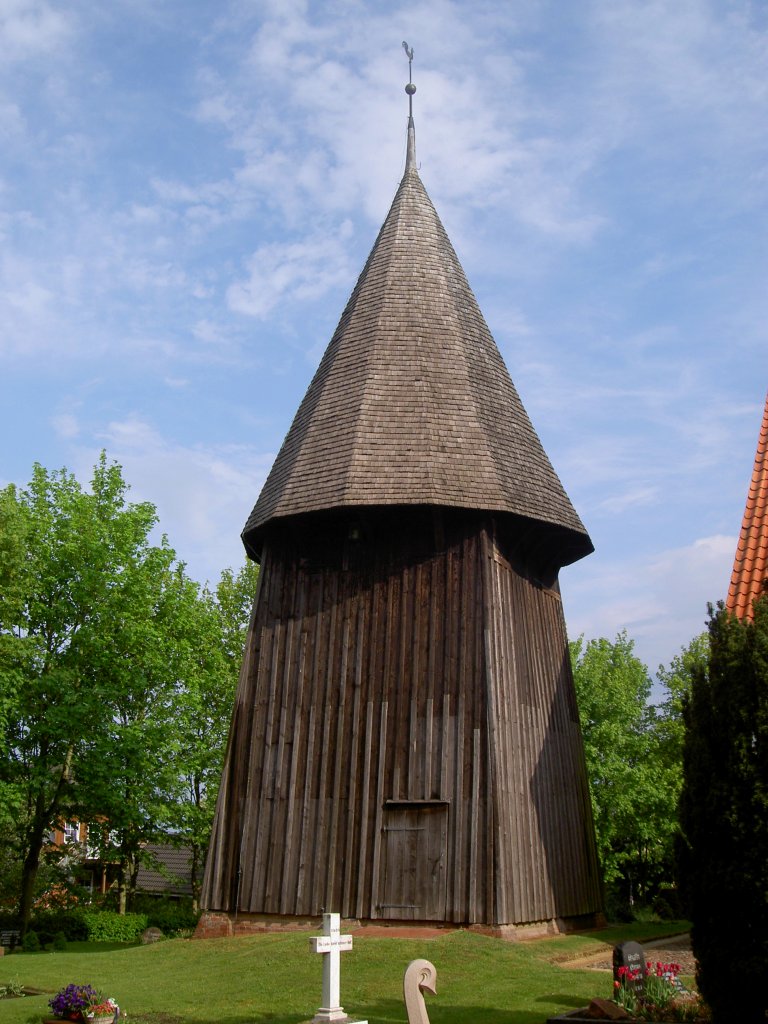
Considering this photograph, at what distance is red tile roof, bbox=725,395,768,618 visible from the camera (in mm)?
13727

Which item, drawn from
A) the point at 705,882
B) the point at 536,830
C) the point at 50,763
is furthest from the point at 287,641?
the point at 705,882

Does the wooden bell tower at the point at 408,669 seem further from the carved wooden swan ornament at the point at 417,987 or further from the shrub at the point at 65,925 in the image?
the shrub at the point at 65,925

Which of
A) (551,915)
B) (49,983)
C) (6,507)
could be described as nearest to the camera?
(49,983)

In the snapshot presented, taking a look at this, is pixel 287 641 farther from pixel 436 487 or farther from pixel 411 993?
pixel 411 993

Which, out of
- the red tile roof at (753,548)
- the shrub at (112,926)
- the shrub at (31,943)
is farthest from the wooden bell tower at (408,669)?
the shrub at (112,926)

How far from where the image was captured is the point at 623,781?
101 ft

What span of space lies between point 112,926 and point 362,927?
44.7ft

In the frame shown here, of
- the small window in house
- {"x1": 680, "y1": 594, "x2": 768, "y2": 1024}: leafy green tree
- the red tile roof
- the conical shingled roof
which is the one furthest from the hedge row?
{"x1": 680, "y1": 594, "x2": 768, "y2": 1024}: leafy green tree

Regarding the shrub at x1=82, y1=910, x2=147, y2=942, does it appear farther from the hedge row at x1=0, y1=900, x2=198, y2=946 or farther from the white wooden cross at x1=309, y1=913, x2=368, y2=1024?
the white wooden cross at x1=309, y1=913, x2=368, y2=1024

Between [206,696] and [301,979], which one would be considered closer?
[301,979]

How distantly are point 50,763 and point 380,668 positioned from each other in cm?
1107

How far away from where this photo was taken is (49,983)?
14.1 meters

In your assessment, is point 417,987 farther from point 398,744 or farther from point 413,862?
point 398,744

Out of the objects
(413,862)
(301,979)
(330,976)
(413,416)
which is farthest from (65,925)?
(330,976)
